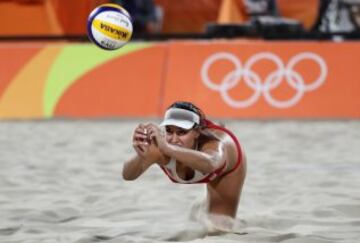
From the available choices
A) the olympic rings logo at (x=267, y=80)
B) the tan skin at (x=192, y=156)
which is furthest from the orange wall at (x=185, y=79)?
the tan skin at (x=192, y=156)

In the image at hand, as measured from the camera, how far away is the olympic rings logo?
12938mm

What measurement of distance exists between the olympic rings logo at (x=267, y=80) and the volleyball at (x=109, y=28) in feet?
24.0

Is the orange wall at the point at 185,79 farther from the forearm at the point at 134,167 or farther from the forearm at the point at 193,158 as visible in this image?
the forearm at the point at 193,158

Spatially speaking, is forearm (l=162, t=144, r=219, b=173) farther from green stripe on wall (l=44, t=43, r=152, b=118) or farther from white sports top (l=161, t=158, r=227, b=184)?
green stripe on wall (l=44, t=43, r=152, b=118)

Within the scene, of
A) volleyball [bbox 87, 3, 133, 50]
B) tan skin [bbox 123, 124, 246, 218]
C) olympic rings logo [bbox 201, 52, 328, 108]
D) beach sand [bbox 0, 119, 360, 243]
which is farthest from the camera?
olympic rings logo [bbox 201, 52, 328, 108]

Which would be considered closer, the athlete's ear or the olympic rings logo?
the athlete's ear

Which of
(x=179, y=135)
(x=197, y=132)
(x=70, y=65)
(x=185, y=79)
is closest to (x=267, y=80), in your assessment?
(x=185, y=79)

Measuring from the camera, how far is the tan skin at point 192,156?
4883 millimetres

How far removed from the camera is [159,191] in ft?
25.7

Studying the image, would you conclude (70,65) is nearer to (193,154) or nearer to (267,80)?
(267,80)

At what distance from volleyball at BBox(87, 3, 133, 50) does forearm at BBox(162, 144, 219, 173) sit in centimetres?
98

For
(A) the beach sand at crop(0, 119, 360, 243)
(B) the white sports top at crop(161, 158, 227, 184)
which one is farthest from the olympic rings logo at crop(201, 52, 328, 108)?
(B) the white sports top at crop(161, 158, 227, 184)

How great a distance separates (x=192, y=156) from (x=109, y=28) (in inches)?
44.7

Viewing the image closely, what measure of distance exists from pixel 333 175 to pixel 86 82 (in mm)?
5780
